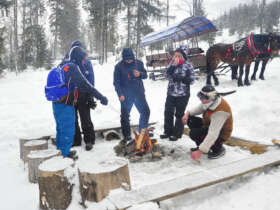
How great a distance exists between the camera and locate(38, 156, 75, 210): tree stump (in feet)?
7.67

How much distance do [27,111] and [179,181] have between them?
6.78m

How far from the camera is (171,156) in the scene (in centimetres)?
384

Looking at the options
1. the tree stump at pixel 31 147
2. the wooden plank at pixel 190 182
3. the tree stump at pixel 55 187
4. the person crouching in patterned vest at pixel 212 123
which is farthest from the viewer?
the tree stump at pixel 31 147

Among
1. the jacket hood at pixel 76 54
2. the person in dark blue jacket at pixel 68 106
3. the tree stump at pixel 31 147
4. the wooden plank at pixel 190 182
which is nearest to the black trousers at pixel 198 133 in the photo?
the wooden plank at pixel 190 182

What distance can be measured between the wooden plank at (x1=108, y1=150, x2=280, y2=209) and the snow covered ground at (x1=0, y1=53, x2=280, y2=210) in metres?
0.10

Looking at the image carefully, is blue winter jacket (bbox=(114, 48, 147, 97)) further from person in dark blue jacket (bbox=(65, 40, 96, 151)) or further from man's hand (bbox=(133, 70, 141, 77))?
person in dark blue jacket (bbox=(65, 40, 96, 151))

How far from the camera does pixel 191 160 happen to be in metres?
3.66

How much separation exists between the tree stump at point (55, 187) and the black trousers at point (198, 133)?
217 centimetres

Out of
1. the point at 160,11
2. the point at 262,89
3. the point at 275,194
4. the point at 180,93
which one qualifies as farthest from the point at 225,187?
the point at 160,11

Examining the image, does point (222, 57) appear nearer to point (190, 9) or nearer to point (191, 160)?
point (191, 160)

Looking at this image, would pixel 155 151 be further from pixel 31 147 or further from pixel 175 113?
pixel 31 147

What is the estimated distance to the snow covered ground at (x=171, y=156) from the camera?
2469 millimetres

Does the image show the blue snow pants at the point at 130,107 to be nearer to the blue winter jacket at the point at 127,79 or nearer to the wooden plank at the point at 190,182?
the blue winter jacket at the point at 127,79

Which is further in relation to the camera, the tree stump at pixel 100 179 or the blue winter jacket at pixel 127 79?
the blue winter jacket at pixel 127 79
